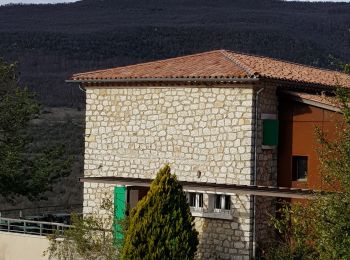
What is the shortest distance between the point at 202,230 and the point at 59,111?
43.0 meters

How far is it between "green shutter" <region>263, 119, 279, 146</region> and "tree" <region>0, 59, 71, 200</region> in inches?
410

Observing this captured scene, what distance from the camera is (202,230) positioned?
A: 22.4 metres

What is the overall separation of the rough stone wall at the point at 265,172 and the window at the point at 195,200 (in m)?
1.54

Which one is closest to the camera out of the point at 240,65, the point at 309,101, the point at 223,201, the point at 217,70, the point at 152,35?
the point at 309,101

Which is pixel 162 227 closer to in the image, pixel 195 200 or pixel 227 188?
pixel 227 188

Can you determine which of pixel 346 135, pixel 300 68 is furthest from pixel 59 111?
pixel 346 135

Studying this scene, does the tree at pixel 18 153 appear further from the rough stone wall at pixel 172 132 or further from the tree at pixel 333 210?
the tree at pixel 333 210

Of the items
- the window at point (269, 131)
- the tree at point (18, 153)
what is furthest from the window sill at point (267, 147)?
the tree at point (18, 153)

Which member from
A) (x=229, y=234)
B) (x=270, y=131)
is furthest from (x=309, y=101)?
(x=229, y=234)

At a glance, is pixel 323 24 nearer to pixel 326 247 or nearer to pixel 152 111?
pixel 152 111

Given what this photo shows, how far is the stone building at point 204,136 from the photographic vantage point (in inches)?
856

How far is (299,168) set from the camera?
22.6 metres

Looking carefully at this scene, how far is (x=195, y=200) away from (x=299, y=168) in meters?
2.75

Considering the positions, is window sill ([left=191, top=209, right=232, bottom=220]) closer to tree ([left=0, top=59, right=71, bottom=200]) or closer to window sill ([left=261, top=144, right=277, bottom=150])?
window sill ([left=261, top=144, right=277, bottom=150])
